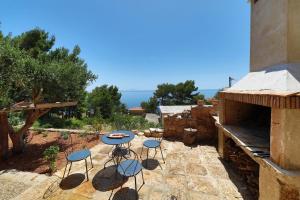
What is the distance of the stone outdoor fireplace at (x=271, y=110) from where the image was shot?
7.86ft

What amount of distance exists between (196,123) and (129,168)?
14.5 feet

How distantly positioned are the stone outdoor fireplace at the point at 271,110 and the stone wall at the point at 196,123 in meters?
1.46

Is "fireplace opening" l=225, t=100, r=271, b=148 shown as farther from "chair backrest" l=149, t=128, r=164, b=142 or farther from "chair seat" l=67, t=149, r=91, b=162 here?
"chair seat" l=67, t=149, r=91, b=162

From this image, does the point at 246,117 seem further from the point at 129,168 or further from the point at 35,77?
the point at 35,77

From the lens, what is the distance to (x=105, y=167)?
4789 mm

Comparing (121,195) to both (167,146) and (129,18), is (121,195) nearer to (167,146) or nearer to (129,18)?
(167,146)

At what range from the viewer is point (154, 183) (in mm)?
3955

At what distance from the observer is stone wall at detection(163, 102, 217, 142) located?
6.98 metres

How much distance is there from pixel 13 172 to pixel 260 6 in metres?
8.72

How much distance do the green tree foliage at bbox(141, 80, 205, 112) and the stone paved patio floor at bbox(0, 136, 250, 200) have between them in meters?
30.0

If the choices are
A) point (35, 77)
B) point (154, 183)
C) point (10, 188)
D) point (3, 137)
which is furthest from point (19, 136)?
point (154, 183)

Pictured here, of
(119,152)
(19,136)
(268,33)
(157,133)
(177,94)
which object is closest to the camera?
(268,33)

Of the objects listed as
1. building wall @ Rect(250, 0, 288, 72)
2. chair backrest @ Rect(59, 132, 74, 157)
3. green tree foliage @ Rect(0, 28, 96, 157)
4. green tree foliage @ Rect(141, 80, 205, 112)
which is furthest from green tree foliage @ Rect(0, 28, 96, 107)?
green tree foliage @ Rect(141, 80, 205, 112)

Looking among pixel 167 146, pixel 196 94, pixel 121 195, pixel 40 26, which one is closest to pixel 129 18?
pixel 40 26
